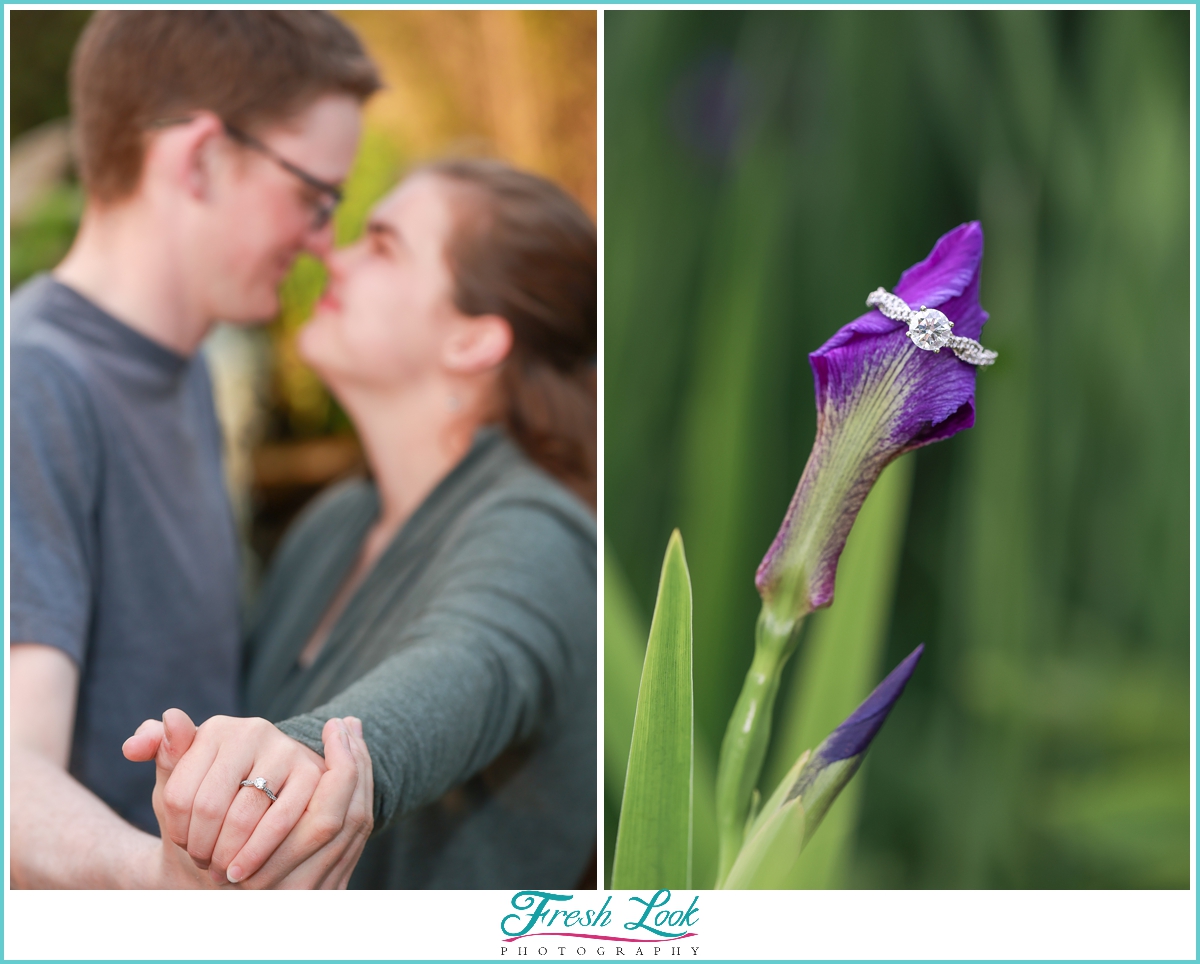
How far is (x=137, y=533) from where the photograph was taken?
61 cm

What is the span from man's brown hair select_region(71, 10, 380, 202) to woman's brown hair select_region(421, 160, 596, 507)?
11 cm

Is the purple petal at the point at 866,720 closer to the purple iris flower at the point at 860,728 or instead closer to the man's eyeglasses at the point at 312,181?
the purple iris flower at the point at 860,728

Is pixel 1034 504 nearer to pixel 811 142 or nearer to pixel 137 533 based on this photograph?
pixel 811 142

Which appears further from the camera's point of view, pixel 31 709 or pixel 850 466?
pixel 31 709

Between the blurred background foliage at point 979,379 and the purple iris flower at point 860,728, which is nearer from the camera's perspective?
the purple iris flower at point 860,728

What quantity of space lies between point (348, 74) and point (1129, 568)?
0.73 metres

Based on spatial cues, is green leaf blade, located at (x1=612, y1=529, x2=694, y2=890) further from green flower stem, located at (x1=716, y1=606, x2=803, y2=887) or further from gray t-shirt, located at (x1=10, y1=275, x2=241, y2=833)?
gray t-shirt, located at (x1=10, y1=275, x2=241, y2=833)

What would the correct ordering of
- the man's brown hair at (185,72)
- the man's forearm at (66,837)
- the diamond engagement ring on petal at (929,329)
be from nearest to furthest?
the diamond engagement ring on petal at (929,329), the man's forearm at (66,837), the man's brown hair at (185,72)

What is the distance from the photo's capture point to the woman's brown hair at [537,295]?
654mm

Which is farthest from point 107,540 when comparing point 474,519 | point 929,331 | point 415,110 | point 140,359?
point 929,331

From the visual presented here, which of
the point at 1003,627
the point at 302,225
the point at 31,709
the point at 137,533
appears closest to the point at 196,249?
the point at 302,225

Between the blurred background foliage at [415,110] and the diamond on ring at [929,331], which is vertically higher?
the blurred background foliage at [415,110]

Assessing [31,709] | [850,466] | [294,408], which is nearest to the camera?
[850,466]

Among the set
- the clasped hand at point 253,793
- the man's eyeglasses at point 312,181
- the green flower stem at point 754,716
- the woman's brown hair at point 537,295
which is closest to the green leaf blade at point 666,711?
the green flower stem at point 754,716
